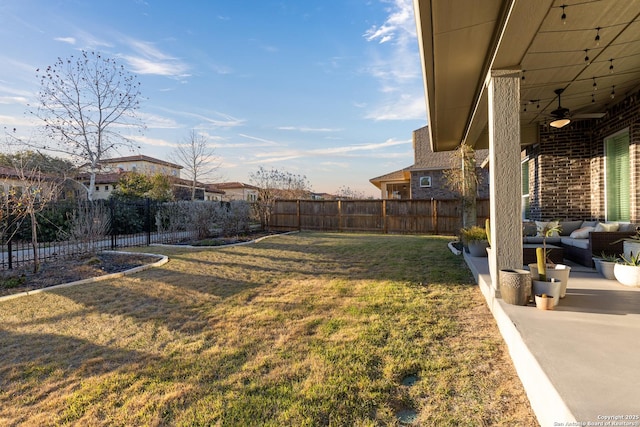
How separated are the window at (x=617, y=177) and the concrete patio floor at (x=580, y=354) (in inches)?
113

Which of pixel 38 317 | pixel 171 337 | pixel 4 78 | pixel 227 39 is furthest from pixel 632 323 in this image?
pixel 4 78

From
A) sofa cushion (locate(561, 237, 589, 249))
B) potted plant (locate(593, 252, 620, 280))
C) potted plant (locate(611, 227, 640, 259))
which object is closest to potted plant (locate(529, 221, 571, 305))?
potted plant (locate(593, 252, 620, 280))

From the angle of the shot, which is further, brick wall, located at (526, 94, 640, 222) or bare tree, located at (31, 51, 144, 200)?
bare tree, located at (31, 51, 144, 200)

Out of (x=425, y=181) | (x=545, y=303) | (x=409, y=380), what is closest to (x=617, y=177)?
(x=545, y=303)

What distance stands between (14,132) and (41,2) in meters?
9.25

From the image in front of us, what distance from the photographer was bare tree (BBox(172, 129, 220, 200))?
89.3 feet

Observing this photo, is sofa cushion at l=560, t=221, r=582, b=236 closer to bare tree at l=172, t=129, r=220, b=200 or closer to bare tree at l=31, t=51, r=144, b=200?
bare tree at l=31, t=51, r=144, b=200

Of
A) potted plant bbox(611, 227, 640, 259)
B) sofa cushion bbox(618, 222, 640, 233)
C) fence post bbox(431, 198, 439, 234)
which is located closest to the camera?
potted plant bbox(611, 227, 640, 259)

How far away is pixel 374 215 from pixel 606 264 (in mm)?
11553

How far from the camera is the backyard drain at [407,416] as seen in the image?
6.74 ft

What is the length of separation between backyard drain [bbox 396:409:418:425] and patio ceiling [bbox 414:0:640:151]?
130 inches

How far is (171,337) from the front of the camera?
350 centimetres

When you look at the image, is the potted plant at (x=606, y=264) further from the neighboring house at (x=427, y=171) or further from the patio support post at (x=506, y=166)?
the neighboring house at (x=427, y=171)

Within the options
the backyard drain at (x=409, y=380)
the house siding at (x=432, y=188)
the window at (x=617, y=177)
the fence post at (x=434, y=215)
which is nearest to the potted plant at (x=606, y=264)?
the window at (x=617, y=177)
